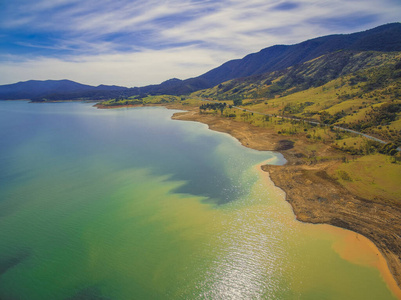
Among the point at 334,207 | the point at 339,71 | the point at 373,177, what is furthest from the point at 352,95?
the point at 334,207

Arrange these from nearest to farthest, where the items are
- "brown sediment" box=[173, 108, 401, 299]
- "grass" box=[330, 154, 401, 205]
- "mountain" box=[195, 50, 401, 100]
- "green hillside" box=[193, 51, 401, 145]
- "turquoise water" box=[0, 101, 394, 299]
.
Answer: "turquoise water" box=[0, 101, 394, 299], "brown sediment" box=[173, 108, 401, 299], "grass" box=[330, 154, 401, 205], "green hillside" box=[193, 51, 401, 145], "mountain" box=[195, 50, 401, 100]

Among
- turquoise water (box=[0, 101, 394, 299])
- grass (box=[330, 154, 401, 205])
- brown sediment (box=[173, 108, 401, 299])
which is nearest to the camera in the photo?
turquoise water (box=[0, 101, 394, 299])

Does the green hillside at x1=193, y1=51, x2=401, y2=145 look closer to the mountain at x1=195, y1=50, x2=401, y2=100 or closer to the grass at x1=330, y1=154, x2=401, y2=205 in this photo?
the mountain at x1=195, y1=50, x2=401, y2=100

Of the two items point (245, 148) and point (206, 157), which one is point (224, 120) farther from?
point (206, 157)

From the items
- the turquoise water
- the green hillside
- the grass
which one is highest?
the green hillside

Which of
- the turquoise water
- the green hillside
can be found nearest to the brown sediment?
the turquoise water

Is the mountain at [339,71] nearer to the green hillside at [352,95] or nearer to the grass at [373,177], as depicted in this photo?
the green hillside at [352,95]

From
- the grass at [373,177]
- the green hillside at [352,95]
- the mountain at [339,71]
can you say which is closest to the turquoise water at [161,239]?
the grass at [373,177]

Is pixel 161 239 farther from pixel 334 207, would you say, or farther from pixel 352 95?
pixel 352 95
